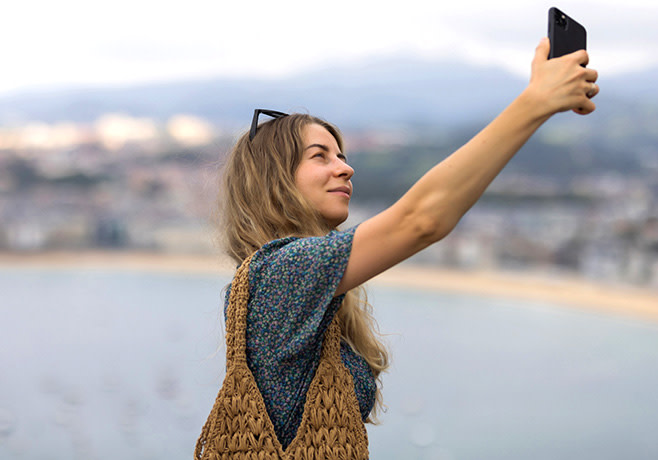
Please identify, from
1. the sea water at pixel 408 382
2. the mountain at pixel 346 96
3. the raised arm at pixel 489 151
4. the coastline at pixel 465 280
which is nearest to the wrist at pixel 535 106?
the raised arm at pixel 489 151

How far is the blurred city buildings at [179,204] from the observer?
29.1 ft

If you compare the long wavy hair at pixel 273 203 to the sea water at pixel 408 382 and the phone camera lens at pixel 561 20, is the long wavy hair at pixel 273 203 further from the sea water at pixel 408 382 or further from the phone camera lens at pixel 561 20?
the sea water at pixel 408 382

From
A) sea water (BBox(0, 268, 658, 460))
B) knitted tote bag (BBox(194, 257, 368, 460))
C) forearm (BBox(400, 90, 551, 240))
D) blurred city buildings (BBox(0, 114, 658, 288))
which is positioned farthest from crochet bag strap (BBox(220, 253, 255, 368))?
blurred city buildings (BBox(0, 114, 658, 288))

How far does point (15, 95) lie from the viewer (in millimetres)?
11703

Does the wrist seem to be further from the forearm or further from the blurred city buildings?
the blurred city buildings

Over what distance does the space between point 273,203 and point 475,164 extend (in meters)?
0.35

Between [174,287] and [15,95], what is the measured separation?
6.33 meters

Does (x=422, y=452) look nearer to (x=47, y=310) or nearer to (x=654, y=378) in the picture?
(x=654, y=378)

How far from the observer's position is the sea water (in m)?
2.90

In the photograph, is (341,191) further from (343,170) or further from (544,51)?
(544,51)

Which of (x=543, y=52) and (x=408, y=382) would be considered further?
(x=408, y=382)

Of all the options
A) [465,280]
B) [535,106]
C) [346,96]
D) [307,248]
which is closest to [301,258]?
[307,248]

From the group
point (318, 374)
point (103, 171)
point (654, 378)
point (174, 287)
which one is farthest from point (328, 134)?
point (103, 171)

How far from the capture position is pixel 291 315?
75 cm
